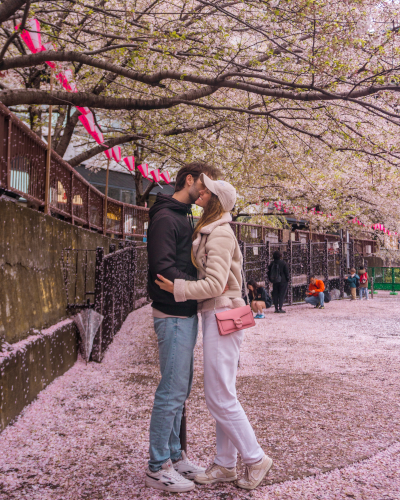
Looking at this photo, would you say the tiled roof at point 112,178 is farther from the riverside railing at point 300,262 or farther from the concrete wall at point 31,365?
the concrete wall at point 31,365

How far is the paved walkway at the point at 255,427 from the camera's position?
3.02 m

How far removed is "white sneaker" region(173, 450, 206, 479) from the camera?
307 centimetres

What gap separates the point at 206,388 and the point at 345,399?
2.88m

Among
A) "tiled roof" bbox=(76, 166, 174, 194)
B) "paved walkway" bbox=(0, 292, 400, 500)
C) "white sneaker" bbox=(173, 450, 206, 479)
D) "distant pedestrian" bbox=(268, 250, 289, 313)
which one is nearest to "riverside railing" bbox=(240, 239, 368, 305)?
"distant pedestrian" bbox=(268, 250, 289, 313)

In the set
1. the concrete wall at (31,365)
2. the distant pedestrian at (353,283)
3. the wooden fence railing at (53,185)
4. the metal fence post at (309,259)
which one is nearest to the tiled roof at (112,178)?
the wooden fence railing at (53,185)

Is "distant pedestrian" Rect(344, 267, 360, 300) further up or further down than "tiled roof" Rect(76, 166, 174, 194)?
further down

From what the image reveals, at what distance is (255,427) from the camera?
4.23m

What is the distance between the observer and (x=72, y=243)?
732 centimetres

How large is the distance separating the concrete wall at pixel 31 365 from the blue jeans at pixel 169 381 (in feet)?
5.35

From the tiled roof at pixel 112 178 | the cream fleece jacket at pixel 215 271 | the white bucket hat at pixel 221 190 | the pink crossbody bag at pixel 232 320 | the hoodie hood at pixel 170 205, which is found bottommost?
the pink crossbody bag at pixel 232 320

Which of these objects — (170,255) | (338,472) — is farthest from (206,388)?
(338,472)

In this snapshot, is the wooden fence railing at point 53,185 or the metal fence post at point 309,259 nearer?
the wooden fence railing at point 53,185

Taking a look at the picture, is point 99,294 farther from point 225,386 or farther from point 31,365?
point 225,386

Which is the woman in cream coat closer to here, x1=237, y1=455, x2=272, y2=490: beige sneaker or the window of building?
x1=237, y1=455, x2=272, y2=490: beige sneaker
